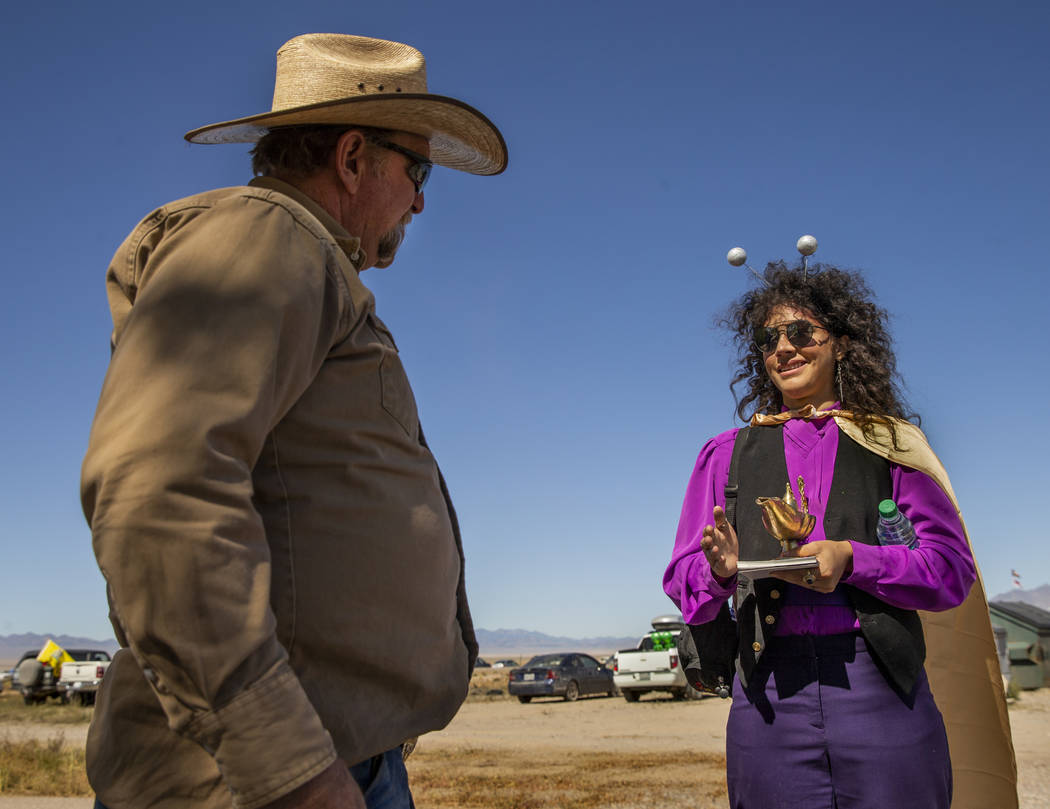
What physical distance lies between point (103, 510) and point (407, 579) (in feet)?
1.76

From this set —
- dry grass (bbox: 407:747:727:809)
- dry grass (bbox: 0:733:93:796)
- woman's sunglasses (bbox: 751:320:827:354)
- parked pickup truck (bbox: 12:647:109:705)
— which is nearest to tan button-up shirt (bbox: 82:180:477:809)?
woman's sunglasses (bbox: 751:320:827:354)

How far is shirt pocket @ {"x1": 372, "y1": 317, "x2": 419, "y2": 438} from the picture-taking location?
179cm

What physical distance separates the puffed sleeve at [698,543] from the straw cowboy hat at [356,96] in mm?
1492

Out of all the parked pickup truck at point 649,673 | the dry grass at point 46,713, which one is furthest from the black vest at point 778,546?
the dry grass at point 46,713

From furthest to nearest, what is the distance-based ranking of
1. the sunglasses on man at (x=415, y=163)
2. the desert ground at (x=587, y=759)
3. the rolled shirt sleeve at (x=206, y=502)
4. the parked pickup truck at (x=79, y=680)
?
the parked pickup truck at (x=79, y=680) < the desert ground at (x=587, y=759) < the sunglasses on man at (x=415, y=163) < the rolled shirt sleeve at (x=206, y=502)

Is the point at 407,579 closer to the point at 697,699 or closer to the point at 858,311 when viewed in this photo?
the point at 858,311

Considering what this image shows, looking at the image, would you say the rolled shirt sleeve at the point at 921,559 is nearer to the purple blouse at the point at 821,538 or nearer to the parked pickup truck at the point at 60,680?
the purple blouse at the point at 821,538

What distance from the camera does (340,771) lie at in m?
1.42

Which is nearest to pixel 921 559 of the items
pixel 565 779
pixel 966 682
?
pixel 966 682

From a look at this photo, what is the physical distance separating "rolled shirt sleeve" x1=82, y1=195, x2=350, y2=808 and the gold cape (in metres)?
2.24

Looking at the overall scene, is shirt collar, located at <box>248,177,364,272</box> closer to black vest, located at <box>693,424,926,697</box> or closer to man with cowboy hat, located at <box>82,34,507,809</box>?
man with cowboy hat, located at <box>82,34,507,809</box>

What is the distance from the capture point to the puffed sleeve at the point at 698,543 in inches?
119

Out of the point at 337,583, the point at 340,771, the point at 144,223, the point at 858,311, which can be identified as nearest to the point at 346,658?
the point at 337,583

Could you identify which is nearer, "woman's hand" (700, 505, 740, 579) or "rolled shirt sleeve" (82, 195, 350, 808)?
"rolled shirt sleeve" (82, 195, 350, 808)
